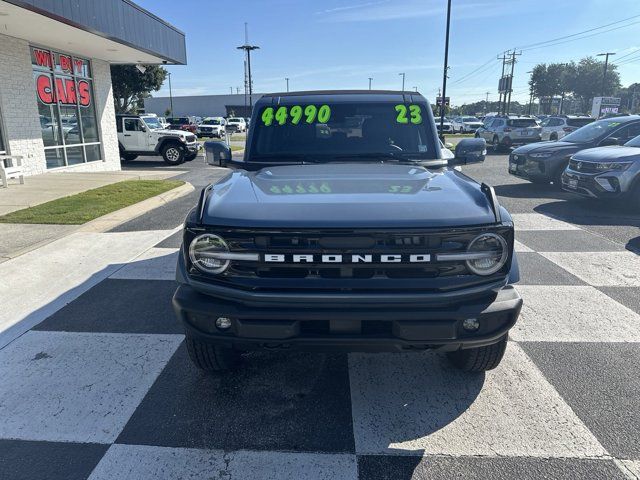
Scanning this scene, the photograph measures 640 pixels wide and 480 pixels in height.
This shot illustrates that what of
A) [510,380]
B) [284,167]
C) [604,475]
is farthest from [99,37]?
[604,475]

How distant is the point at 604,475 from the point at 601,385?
95 cm

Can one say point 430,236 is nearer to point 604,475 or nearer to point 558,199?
point 604,475

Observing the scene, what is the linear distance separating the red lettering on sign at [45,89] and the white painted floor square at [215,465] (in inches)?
519

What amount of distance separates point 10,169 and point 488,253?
1153 cm

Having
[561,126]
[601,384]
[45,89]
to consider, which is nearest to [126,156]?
[45,89]

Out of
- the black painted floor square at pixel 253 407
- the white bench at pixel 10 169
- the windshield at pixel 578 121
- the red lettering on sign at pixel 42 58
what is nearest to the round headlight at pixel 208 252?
the black painted floor square at pixel 253 407

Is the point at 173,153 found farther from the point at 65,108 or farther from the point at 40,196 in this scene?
the point at 40,196

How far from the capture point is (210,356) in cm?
298

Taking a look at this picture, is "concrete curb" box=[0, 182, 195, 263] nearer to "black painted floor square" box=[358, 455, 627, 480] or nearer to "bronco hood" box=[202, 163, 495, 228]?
"bronco hood" box=[202, 163, 495, 228]

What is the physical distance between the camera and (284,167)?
146 inches

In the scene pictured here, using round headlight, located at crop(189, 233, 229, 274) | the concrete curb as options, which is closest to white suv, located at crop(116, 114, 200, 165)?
the concrete curb

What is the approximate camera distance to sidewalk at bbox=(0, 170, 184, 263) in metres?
6.42

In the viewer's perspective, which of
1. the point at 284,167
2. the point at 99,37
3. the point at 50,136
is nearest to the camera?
the point at 284,167

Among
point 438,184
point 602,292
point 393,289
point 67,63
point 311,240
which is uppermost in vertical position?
point 67,63
